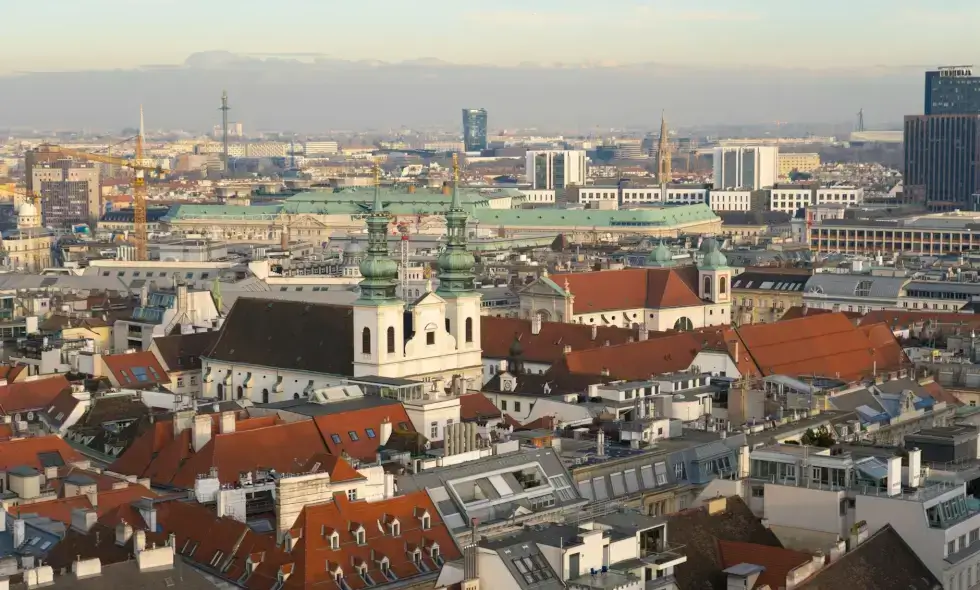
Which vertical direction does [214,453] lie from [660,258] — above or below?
below

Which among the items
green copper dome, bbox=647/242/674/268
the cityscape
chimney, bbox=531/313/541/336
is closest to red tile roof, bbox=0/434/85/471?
the cityscape

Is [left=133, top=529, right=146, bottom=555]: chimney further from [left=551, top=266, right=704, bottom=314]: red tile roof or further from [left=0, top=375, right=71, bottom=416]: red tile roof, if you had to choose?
[left=551, top=266, right=704, bottom=314]: red tile roof

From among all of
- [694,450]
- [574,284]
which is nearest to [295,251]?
[574,284]


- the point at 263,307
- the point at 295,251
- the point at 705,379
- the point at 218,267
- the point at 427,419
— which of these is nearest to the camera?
the point at 427,419

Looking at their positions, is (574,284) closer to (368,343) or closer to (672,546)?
(368,343)

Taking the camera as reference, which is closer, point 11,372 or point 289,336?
point 11,372

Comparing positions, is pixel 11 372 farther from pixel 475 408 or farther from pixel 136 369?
pixel 475 408

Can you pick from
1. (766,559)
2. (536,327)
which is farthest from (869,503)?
(536,327)
